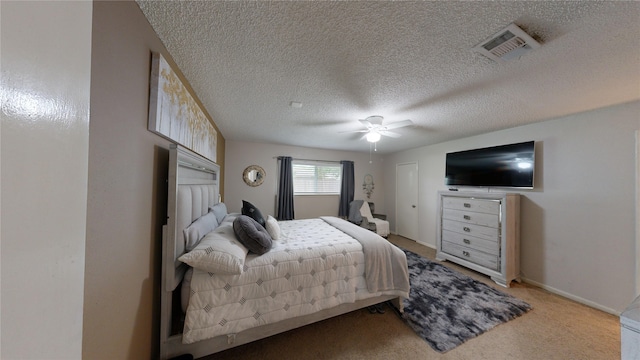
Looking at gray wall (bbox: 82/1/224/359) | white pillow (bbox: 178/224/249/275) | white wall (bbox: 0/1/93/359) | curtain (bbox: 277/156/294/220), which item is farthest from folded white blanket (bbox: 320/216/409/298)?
curtain (bbox: 277/156/294/220)

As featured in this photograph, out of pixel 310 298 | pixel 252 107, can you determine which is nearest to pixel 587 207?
pixel 310 298

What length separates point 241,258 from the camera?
4.56 ft

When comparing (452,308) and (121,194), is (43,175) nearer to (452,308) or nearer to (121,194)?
(121,194)

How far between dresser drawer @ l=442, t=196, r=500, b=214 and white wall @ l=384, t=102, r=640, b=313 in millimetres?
497

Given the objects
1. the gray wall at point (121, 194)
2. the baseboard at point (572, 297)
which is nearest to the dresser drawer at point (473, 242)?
the baseboard at point (572, 297)

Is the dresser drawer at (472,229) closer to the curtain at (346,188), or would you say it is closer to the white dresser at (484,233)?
the white dresser at (484,233)

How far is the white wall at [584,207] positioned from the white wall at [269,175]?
2897 mm

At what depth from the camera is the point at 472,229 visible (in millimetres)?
2869

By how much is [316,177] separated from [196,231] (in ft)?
10.6

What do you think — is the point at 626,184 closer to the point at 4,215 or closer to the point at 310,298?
the point at 310,298

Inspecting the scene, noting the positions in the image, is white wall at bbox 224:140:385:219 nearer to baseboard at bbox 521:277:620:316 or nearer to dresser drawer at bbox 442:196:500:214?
dresser drawer at bbox 442:196:500:214

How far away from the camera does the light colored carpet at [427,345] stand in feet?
4.86

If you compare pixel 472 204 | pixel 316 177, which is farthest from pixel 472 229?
pixel 316 177

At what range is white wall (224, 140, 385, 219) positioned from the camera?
381 cm
